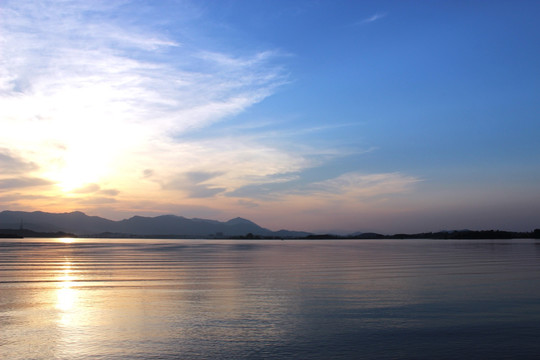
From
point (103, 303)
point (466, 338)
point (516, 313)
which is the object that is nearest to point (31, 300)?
point (103, 303)

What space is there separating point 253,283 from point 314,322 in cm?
1034

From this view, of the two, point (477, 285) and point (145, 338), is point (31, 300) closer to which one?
point (145, 338)

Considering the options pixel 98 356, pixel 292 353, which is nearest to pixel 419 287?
pixel 292 353

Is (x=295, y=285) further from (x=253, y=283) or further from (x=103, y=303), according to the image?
(x=103, y=303)

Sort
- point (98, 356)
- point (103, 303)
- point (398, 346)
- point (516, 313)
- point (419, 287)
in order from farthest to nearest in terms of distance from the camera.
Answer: point (419, 287) < point (103, 303) < point (516, 313) < point (398, 346) < point (98, 356)

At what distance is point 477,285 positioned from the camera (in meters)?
23.9

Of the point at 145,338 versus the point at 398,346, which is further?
the point at 145,338

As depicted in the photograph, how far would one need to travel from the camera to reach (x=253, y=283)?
2478cm

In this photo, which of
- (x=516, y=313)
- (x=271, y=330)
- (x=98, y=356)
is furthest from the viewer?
(x=516, y=313)

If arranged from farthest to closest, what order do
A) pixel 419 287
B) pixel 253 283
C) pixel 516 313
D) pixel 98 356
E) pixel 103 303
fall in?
pixel 253 283 < pixel 419 287 < pixel 103 303 < pixel 516 313 < pixel 98 356

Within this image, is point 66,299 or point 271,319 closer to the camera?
point 271,319

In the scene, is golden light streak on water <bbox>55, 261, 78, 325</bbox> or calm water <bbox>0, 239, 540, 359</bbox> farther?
golden light streak on water <bbox>55, 261, 78, 325</bbox>

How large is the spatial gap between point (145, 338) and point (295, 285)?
40.6ft

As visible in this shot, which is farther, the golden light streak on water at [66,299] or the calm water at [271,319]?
the golden light streak on water at [66,299]
